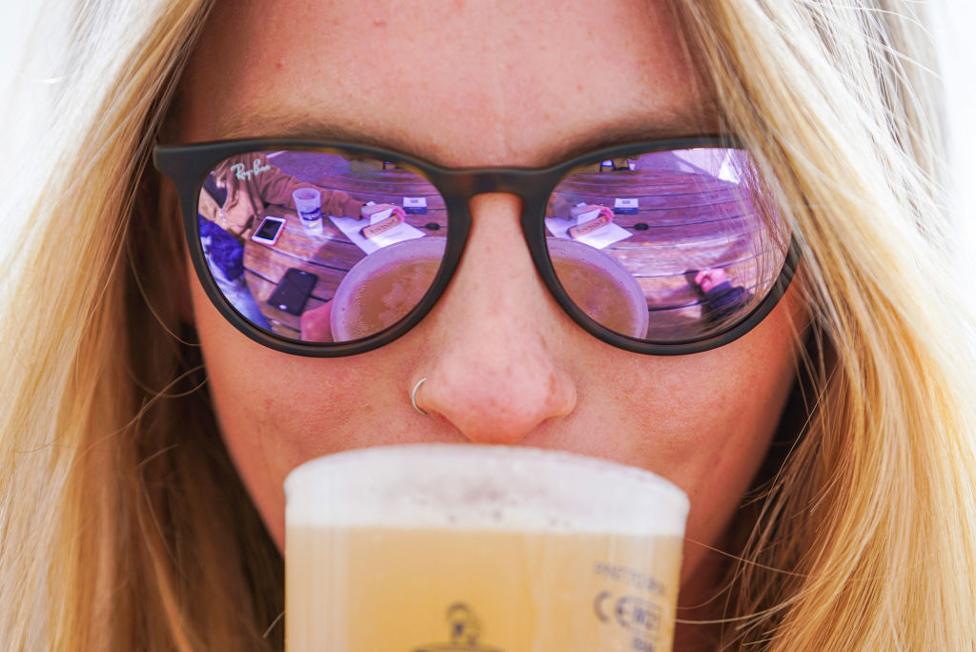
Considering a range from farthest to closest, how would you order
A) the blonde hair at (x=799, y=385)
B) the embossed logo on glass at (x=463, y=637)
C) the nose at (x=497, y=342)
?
the blonde hair at (x=799, y=385) < the nose at (x=497, y=342) < the embossed logo on glass at (x=463, y=637)

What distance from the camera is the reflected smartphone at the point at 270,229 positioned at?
122cm

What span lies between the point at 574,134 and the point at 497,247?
0.17 meters

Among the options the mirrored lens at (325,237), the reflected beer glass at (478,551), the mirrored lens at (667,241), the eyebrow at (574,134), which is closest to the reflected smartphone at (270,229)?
the mirrored lens at (325,237)

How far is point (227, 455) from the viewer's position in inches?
68.9

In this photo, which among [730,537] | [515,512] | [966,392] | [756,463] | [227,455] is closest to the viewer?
[515,512]

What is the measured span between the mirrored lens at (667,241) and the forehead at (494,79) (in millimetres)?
55

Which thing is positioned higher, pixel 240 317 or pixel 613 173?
pixel 613 173

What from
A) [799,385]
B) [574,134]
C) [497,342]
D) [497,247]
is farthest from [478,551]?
[799,385]

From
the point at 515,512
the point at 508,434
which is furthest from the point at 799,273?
the point at 515,512

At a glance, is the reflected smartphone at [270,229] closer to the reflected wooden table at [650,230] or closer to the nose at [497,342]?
the reflected wooden table at [650,230]

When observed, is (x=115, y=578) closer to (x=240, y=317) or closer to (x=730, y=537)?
(x=240, y=317)

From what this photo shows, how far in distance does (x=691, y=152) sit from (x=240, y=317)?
603mm

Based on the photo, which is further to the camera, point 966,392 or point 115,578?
point 115,578

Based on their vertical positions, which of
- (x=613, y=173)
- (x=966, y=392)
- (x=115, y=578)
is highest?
(x=613, y=173)
